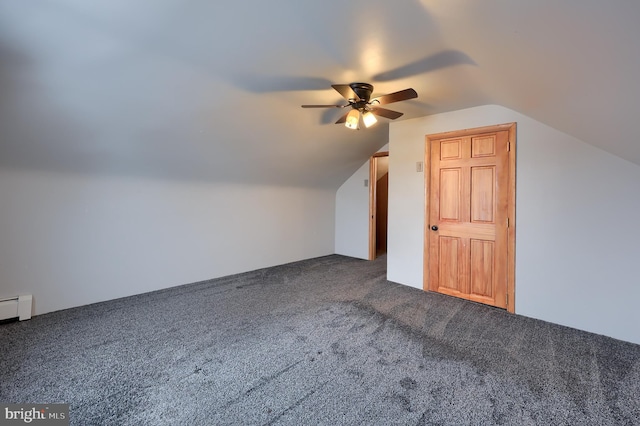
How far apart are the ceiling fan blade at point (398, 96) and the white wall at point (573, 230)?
1.50 m

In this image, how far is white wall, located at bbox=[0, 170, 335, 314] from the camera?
2824 mm

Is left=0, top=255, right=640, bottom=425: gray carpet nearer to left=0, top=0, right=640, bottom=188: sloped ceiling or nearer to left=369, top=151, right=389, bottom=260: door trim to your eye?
left=0, top=0, right=640, bottom=188: sloped ceiling

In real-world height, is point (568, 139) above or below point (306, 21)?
below

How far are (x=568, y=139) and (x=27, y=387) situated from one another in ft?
15.9

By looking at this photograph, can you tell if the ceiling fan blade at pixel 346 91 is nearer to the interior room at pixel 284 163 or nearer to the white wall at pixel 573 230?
the interior room at pixel 284 163

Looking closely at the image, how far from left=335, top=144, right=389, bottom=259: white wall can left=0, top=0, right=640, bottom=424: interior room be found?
1627mm

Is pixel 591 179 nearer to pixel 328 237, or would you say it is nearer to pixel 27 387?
pixel 328 237

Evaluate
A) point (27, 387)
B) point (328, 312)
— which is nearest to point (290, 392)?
point (328, 312)

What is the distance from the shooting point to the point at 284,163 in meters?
4.39

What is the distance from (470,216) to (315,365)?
257 centimetres

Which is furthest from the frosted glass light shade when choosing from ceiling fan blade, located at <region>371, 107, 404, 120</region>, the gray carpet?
the gray carpet

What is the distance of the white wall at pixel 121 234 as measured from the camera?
2824mm

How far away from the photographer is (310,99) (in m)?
2.97

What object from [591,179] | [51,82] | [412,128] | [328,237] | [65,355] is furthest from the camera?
[328,237]
